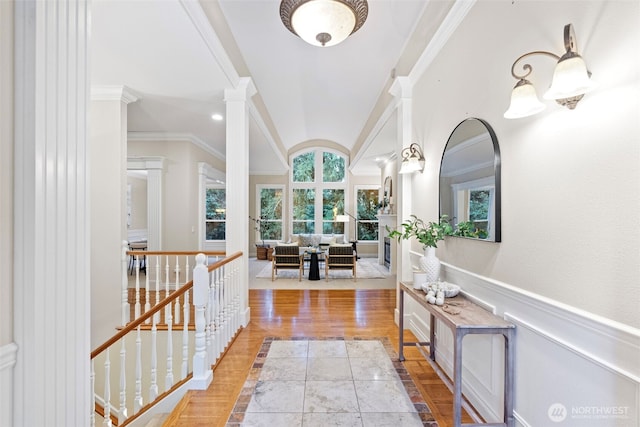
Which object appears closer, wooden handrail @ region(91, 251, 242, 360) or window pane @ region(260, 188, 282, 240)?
wooden handrail @ region(91, 251, 242, 360)

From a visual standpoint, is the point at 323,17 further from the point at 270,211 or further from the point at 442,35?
the point at 270,211

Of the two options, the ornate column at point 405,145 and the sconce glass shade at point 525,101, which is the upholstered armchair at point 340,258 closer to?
the ornate column at point 405,145

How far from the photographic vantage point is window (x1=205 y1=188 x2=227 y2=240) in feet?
29.1

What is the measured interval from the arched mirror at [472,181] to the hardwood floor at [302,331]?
4.27ft

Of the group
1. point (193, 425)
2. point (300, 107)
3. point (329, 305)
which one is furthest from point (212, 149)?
point (193, 425)

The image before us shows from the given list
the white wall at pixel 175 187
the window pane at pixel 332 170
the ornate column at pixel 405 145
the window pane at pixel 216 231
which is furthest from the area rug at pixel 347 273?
the window pane at pixel 332 170

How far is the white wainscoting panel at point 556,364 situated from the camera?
105 cm

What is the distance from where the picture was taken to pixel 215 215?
29.3ft

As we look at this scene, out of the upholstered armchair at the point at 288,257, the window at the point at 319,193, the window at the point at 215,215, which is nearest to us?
the upholstered armchair at the point at 288,257

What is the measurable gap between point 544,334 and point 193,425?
215 centimetres

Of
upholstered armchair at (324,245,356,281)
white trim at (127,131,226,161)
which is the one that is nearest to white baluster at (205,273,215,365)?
upholstered armchair at (324,245,356,281)

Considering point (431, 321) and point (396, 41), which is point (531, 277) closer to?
point (431, 321)

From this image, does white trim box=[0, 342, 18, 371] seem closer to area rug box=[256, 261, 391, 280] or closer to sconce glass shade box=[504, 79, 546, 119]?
sconce glass shade box=[504, 79, 546, 119]

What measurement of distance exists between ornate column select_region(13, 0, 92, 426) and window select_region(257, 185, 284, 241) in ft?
27.7
